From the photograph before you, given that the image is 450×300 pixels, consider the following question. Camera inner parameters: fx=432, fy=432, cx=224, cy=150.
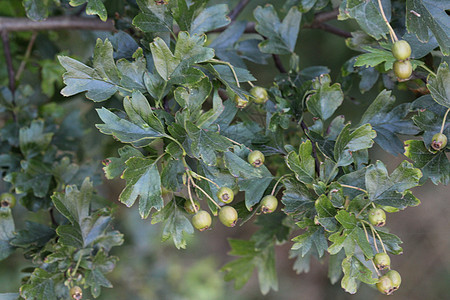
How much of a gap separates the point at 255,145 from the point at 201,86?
0.12 metres

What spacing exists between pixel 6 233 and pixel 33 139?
20cm

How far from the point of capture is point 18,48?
104 centimetres

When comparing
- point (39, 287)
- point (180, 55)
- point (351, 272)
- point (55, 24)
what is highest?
point (180, 55)

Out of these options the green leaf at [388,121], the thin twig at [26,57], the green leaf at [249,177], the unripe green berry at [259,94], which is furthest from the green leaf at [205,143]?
the thin twig at [26,57]

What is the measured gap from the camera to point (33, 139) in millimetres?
778

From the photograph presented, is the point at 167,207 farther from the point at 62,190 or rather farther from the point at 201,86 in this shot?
the point at 62,190

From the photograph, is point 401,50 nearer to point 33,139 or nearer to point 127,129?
point 127,129

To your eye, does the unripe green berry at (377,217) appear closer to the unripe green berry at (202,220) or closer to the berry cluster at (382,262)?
the berry cluster at (382,262)

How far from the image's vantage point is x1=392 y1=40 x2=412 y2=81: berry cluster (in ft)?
1.59

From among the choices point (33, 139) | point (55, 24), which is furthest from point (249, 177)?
point (55, 24)

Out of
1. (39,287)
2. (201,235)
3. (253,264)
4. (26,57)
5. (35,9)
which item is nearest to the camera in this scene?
(39,287)

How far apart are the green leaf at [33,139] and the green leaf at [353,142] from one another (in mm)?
533

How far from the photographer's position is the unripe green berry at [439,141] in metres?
0.51

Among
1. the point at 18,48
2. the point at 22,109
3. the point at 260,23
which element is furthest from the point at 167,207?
the point at 18,48
